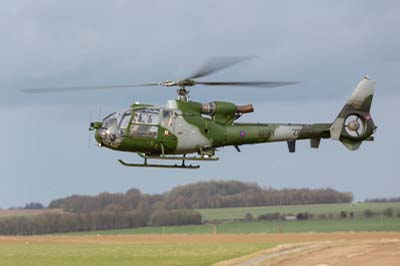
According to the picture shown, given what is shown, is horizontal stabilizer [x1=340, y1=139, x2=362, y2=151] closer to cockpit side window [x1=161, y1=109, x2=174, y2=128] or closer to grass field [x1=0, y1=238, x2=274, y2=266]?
cockpit side window [x1=161, y1=109, x2=174, y2=128]

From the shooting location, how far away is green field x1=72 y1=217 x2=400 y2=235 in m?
133

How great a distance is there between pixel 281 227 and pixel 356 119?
97384 mm

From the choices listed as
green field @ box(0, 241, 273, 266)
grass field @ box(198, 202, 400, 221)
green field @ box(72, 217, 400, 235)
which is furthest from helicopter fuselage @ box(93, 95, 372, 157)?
grass field @ box(198, 202, 400, 221)

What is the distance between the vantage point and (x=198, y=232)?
453 ft

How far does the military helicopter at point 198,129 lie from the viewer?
136 feet

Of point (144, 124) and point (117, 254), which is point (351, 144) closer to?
point (144, 124)

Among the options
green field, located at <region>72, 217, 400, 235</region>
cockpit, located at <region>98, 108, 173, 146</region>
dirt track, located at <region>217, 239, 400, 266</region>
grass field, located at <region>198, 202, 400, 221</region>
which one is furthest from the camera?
grass field, located at <region>198, 202, 400, 221</region>

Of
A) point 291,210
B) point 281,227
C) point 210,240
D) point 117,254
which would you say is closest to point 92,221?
point 281,227

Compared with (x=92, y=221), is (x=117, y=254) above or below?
below

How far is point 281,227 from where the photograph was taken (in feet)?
468

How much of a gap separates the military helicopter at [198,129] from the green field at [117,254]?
24452mm

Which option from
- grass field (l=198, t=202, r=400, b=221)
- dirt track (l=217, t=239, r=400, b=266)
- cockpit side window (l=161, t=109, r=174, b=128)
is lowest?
dirt track (l=217, t=239, r=400, b=266)

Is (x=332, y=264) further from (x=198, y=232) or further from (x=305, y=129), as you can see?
(x=198, y=232)

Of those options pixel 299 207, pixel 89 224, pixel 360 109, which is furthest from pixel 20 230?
pixel 360 109
